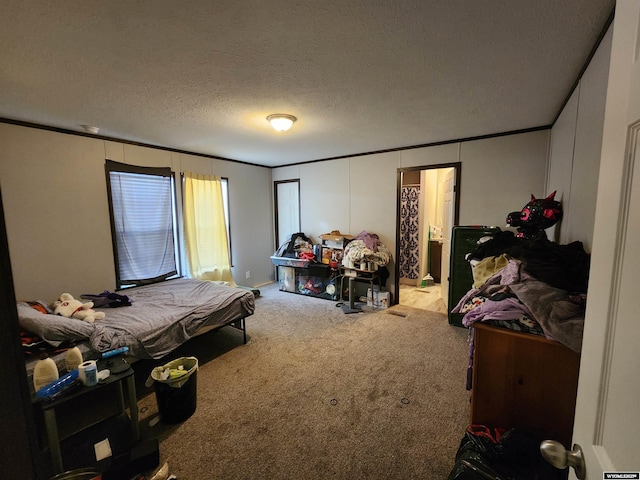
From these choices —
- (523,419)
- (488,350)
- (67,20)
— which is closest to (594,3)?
(488,350)

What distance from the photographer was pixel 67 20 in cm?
138

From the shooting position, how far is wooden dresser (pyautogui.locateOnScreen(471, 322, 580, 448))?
1.38m

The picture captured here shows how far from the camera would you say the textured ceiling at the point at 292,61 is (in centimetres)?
135

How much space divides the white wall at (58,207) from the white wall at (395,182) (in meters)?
2.52

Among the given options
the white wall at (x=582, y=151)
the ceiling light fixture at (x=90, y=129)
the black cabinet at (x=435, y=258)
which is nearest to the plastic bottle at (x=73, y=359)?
the ceiling light fixture at (x=90, y=129)

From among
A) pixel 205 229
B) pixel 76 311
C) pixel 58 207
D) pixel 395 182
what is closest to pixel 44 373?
pixel 76 311

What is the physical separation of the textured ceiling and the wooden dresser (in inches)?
63.8

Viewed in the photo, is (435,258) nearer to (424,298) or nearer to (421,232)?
(421,232)

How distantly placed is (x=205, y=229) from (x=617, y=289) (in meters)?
4.52

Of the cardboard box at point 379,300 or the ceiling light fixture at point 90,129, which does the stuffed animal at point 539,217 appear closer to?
the cardboard box at point 379,300

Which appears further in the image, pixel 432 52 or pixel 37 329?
pixel 37 329

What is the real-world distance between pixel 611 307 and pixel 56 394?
94.4 inches

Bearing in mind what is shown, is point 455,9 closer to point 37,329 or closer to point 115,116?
point 115,116

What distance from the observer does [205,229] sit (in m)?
4.39
